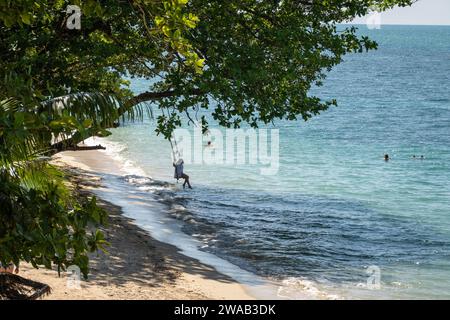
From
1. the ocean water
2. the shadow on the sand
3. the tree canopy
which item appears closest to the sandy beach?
the shadow on the sand

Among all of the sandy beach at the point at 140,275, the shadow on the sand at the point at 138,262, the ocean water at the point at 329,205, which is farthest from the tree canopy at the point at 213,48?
the ocean water at the point at 329,205

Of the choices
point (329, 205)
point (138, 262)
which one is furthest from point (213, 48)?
point (329, 205)

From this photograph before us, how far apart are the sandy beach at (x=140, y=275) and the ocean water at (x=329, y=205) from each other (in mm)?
1374

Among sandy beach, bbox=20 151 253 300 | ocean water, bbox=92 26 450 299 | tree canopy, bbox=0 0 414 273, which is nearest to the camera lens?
sandy beach, bbox=20 151 253 300

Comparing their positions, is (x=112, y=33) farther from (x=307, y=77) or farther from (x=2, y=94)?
(x=2, y=94)

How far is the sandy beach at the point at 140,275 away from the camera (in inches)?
513

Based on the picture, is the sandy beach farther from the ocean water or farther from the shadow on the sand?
the ocean water

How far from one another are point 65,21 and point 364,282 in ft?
28.6

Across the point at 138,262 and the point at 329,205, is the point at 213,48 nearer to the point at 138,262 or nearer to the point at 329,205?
the point at 138,262

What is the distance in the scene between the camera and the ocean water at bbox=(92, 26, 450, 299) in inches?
701

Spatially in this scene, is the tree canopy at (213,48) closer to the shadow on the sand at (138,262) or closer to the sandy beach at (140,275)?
the sandy beach at (140,275)

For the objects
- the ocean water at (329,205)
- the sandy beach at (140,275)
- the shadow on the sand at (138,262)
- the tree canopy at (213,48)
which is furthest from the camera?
the ocean water at (329,205)

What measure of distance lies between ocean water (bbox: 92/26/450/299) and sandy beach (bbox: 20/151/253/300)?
4.51 feet

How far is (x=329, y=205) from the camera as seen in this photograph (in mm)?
26875
